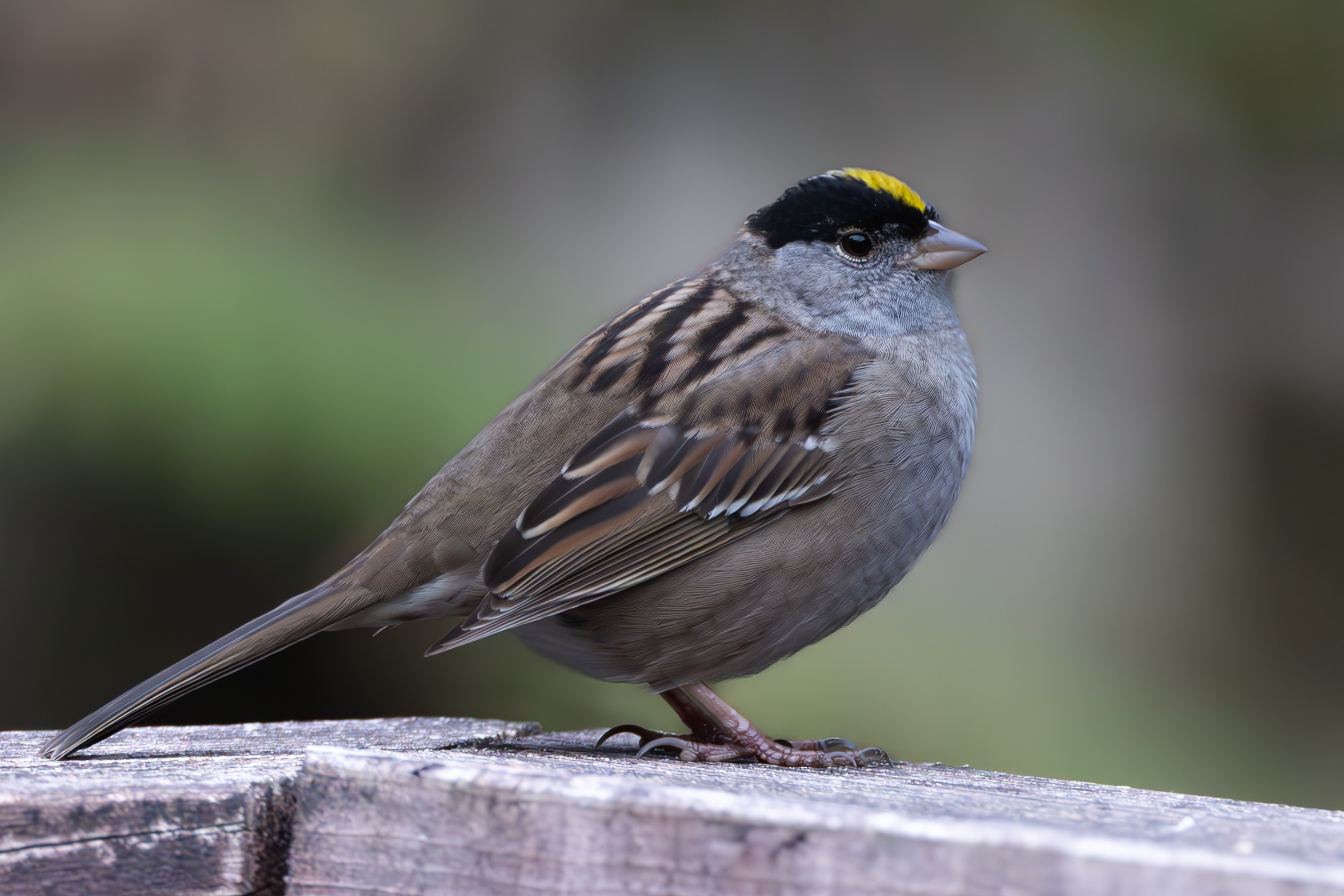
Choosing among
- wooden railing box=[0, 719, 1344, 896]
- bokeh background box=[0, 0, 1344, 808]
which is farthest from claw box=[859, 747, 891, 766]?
bokeh background box=[0, 0, 1344, 808]

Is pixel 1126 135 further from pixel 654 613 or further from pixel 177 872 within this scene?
pixel 177 872

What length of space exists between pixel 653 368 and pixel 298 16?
3.53 m

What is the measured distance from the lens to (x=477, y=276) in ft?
16.8

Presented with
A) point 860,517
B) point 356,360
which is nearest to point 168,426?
point 356,360

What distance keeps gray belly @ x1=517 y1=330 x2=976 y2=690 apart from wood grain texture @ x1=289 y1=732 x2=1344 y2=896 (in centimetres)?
94

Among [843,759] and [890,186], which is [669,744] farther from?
[890,186]

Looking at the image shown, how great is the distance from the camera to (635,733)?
273cm

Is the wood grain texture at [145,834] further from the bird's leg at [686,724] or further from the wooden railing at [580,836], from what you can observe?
the bird's leg at [686,724]

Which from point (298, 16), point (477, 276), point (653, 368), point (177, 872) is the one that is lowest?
point (177, 872)

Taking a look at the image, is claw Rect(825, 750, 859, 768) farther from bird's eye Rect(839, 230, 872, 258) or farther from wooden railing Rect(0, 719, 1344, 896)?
bird's eye Rect(839, 230, 872, 258)

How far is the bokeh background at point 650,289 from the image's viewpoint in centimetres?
419

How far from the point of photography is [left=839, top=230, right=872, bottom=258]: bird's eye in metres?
3.26

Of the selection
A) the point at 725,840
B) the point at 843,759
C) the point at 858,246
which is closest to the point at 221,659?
the point at 843,759

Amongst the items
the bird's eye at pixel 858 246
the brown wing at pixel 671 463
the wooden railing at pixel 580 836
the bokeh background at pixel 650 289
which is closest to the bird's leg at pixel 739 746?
the brown wing at pixel 671 463
